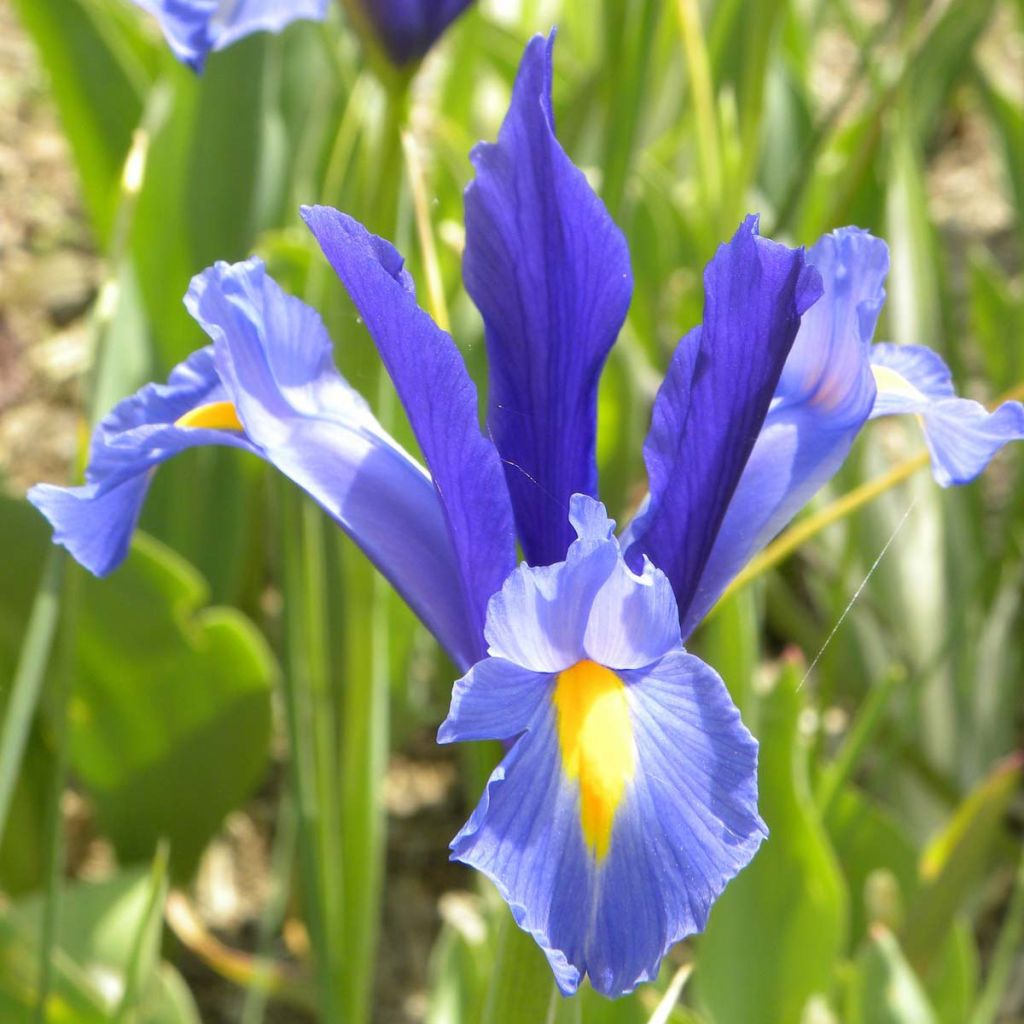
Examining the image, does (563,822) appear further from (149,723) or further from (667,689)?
(149,723)

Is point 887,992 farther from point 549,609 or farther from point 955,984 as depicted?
point 549,609

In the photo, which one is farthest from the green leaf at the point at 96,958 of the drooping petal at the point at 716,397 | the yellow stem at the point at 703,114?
the yellow stem at the point at 703,114

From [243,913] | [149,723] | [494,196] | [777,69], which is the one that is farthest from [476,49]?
[494,196]

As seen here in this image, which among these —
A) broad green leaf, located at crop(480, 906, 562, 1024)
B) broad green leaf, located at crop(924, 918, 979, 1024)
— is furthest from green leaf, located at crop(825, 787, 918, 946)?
broad green leaf, located at crop(480, 906, 562, 1024)

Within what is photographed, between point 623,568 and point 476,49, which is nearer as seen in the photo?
point 623,568

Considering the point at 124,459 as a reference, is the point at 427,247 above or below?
above

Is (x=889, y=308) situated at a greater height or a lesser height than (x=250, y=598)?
greater

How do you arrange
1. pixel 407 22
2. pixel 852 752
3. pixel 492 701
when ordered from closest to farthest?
1. pixel 492 701
2. pixel 407 22
3. pixel 852 752

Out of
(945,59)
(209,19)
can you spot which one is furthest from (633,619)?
(945,59)
